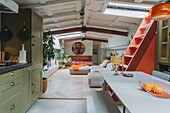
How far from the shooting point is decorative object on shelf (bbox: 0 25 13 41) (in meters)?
2.29

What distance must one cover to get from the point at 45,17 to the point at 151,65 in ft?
10.3

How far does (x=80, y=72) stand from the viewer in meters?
5.93

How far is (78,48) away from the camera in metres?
10.2

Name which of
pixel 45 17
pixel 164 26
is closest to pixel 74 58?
pixel 45 17

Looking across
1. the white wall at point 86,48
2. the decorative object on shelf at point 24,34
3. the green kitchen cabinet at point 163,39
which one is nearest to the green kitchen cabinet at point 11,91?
the decorative object on shelf at point 24,34

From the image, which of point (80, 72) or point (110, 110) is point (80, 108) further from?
point (80, 72)

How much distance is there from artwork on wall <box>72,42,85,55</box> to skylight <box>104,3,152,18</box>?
6.96m

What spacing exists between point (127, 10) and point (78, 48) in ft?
24.0

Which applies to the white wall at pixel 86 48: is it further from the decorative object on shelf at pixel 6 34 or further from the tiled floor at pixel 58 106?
the decorative object on shelf at pixel 6 34

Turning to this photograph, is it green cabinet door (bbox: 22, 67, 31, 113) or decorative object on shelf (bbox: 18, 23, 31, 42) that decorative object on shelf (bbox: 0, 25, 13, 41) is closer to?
decorative object on shelf (bbox: 18, 23, 31, 42)

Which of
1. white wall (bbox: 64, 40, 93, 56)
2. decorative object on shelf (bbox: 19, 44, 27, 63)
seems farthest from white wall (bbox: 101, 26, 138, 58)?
decorative object on shelf (bbox: 19, 44, 27, 63)

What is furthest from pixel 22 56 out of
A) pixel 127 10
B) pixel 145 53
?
pixel 127 10

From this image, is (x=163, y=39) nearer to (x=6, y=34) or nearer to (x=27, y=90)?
(x=27, y=90)

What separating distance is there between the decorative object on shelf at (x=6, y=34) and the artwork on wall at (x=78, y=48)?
785 centimetres
